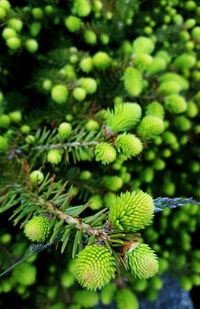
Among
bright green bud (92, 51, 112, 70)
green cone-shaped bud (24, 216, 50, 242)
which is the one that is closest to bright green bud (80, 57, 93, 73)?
bright green bud (92, 51, 112, 70)

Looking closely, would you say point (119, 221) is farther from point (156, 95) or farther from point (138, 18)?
point (138, 18)

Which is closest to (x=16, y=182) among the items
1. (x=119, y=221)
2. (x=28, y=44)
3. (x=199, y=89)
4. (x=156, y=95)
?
(x=119, y=221)

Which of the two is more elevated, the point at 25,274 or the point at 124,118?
the point at 124,118

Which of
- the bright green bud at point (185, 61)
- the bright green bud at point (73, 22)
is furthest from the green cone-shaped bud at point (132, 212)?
the bright green bud at point (185, 61)

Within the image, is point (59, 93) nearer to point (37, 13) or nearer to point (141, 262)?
point (37, 13)

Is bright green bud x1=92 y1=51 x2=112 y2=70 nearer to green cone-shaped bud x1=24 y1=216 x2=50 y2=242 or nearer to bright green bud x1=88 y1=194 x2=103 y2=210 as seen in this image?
bright green bud x1=88 y1=194 x2=103 y2=210

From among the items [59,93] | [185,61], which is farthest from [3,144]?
[185,61]
